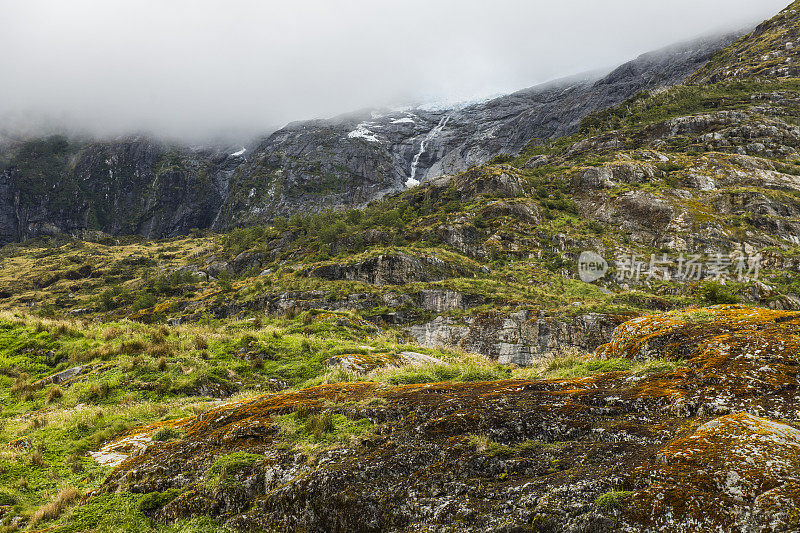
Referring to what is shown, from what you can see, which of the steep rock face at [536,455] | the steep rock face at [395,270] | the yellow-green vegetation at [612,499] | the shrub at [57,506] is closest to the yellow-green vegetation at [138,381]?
the shrub at [57,506]

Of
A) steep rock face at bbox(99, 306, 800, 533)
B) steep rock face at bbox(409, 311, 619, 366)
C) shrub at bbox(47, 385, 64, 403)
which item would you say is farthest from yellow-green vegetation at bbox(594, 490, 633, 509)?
steep rock face at bbox(409, 311, 619, 366)

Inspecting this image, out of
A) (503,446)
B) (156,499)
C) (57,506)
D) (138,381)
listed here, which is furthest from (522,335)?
(57,506)

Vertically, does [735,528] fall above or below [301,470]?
above

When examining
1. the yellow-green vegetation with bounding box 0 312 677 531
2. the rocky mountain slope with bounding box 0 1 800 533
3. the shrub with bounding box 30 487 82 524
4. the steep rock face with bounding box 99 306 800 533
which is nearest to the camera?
the steep rock face with bounding box 99 306 800 533

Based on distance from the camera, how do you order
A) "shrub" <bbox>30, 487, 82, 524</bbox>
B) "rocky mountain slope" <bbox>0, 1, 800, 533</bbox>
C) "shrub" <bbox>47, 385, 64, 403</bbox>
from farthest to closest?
"shrub" <bbox>47, 385, 64, 403</bbox>
"shrub" <bbox>30, 487, 82, 524</bbox>
"rocky mountain slope" <bbox>0, 1, 800, 533</bbox>

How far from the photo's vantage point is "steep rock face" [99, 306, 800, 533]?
11.4 feet

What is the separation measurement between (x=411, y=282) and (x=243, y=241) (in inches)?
1997

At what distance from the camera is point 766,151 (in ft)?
192

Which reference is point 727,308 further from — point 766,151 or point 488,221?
point 766,151

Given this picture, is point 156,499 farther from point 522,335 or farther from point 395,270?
point 395,270

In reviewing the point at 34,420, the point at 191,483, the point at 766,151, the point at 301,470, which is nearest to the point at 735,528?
the point at 301,470

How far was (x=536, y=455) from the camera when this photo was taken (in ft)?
16.0

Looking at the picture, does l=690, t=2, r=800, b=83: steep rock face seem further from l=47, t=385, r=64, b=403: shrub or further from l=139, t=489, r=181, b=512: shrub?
l=47, t=385, r=64, b=403: shrub

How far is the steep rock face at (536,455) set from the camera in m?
3.47
